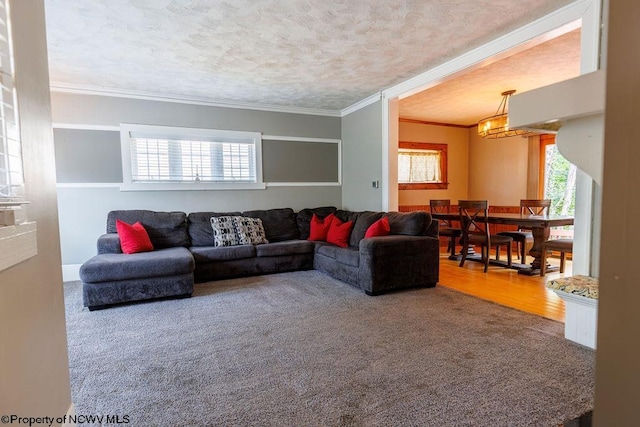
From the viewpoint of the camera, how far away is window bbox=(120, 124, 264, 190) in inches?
177

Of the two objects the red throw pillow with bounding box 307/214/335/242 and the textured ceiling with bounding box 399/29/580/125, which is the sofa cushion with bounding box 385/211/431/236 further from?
the textured ceiling with bounding box 399/29/580/125

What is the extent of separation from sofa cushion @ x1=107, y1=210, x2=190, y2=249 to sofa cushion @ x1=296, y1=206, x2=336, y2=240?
1610 mm

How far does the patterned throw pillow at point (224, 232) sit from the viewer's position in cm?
Result: 439

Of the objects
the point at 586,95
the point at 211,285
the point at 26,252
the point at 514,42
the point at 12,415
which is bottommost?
the point at 211,285

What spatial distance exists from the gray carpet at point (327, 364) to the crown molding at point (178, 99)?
8.79 ft

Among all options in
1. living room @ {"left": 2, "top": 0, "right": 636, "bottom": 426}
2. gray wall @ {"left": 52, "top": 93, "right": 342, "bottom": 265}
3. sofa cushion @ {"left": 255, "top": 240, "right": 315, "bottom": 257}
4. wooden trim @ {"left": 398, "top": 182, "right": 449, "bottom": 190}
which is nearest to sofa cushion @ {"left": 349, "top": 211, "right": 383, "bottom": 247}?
living room @ {"left": 2, "top": 0, "right": 636, "bottom": 426}

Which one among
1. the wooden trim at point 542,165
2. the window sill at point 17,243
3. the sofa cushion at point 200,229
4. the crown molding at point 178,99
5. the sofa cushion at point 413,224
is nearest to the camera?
the window sill at point 17,243

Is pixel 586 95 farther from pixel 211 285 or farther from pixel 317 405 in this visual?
pixel 211 285

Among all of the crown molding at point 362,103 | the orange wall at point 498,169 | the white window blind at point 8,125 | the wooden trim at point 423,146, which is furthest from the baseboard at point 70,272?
the orange wall at point 498,169

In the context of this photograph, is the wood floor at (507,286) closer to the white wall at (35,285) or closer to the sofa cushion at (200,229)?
the sofa cushion at (200,229)

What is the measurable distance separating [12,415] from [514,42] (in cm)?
379

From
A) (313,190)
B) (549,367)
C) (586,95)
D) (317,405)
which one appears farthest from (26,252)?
(313,190)

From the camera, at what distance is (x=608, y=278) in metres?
0.42

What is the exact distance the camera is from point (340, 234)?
439 centimetres
